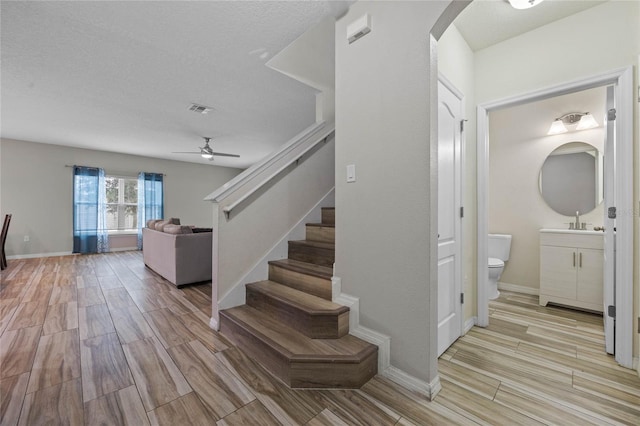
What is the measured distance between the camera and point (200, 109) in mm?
3773

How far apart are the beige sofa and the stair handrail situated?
1672 millimetres

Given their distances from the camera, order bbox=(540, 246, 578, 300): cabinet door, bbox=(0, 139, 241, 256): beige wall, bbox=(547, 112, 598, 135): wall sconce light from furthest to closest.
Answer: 1. bbox=(0, 139, 241, 256): beige wall
2. bbox=(547, 112, 598, 135): wall sconce light
3. bbox=(540, 246, 578, 300): cabinet door

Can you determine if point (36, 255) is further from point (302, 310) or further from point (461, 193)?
point (461, 193)

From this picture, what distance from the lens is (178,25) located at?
204cm

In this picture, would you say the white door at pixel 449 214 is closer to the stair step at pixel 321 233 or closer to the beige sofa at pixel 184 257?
the stair step at pixel 321 233

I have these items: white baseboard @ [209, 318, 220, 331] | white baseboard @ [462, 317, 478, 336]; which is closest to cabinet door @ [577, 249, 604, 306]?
white baseboard @ [462, 317, 478, 336]

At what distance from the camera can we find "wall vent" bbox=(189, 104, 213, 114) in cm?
366

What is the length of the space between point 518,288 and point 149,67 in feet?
16.2

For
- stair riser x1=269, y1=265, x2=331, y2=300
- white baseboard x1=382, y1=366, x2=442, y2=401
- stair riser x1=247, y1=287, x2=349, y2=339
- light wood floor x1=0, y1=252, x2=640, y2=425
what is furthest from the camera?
stair riser x1=269, y1=265, x2=331, y2=300

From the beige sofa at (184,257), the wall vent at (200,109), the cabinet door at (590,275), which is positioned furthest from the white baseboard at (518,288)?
the wall vent at (200,109)

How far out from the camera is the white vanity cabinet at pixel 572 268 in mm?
2535

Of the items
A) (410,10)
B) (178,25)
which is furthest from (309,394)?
(178,25)

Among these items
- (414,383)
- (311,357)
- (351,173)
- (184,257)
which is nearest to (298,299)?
(311,357)

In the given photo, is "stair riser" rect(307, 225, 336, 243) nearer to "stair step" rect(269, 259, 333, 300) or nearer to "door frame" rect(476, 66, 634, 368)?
"stair step" rect(269, 259, 333, 300)
